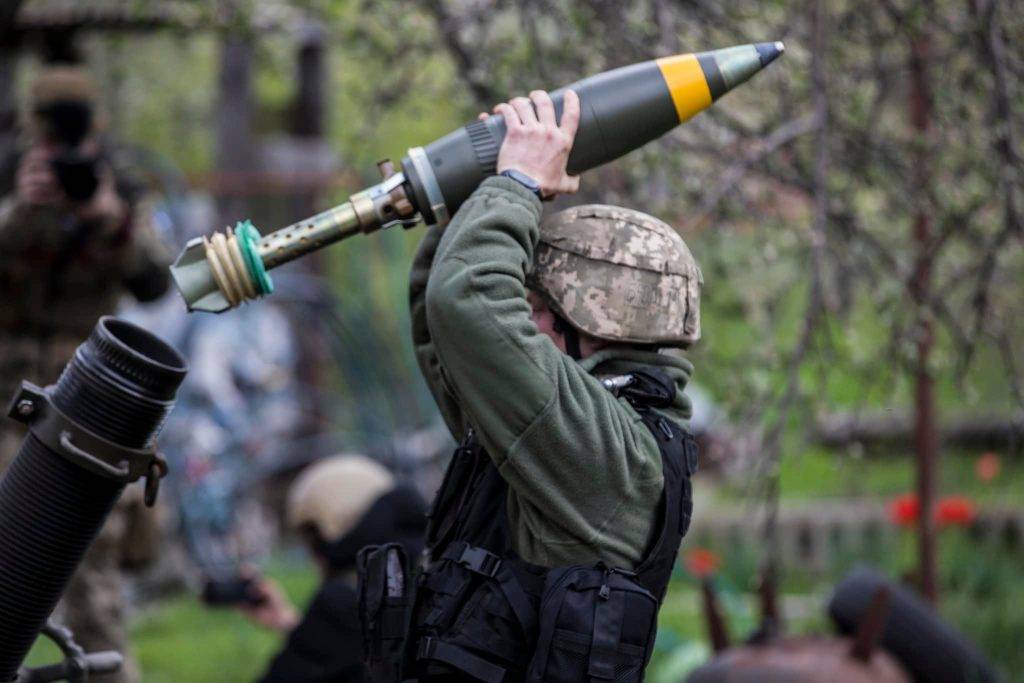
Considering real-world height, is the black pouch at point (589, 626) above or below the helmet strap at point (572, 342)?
below

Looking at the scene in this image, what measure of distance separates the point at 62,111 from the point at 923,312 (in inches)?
103

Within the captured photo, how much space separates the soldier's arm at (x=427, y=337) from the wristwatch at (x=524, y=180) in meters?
0.32

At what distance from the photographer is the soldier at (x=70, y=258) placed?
460 cm

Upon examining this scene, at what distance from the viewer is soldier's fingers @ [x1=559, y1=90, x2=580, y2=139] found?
259 cm

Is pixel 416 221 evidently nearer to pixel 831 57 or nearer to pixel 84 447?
pixel 84 447

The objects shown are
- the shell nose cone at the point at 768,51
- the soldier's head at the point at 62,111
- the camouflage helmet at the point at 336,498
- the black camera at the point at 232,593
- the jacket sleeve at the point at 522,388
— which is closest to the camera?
the jacket sleeve at the point at 522,388

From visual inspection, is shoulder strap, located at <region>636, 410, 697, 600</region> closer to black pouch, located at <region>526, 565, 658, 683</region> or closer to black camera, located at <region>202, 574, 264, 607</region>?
black pouch, located at <region>526, 565, 658, 683</region>

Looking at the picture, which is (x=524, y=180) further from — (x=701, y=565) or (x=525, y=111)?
(x=701, y=565)

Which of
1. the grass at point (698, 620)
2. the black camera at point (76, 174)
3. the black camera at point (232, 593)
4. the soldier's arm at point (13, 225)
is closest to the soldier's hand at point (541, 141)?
the black camera at point (76, 174)

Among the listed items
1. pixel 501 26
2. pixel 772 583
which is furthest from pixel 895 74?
pixel 772 583

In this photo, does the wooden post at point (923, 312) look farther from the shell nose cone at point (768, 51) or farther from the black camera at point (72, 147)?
the black camera at point (72, 147)

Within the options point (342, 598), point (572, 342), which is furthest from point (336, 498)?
point (572, 342)

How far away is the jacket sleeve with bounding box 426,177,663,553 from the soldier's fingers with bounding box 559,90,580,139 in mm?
166

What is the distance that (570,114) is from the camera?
2590 millimetres
